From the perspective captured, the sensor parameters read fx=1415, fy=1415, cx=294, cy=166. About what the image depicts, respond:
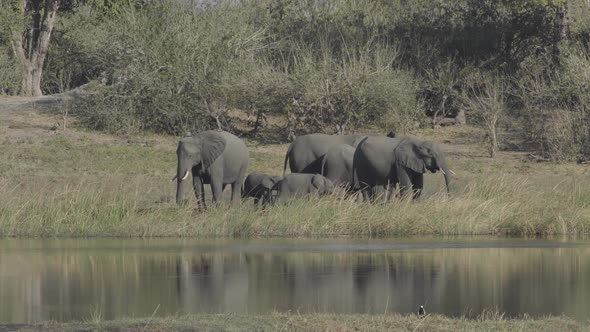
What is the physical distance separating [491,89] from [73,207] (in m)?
18.8

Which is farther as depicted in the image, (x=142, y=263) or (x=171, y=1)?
(x=171, y=1)

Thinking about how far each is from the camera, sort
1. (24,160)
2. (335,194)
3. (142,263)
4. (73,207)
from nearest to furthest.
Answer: (142,263) < (73,207) < (335,194) < (24,160)

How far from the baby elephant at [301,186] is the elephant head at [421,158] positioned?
200 centimetres

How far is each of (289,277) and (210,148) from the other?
10.8 metres

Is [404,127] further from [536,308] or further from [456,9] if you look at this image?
[536,308]

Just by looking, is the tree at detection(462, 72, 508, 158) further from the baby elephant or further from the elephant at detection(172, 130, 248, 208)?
the baby elephant

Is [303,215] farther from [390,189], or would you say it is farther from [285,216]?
[390,189]

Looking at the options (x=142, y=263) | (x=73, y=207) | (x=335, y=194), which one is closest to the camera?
(x=142, y=263)

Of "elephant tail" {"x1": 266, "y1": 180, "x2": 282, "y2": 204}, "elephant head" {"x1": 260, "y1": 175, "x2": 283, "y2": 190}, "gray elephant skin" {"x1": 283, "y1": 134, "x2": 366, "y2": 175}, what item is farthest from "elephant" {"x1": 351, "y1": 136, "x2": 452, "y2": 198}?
"elephant tail" {"x1": 266, "y1": 180, "x2": 282, "y2": 204}

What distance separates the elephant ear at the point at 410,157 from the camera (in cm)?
2880

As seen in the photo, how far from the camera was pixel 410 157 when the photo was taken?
28953mm

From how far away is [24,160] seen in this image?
33.7 meters

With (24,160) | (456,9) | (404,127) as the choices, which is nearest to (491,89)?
(404,127)

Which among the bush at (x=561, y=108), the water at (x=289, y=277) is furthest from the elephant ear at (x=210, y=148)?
the bush at (x=561, y=108)
